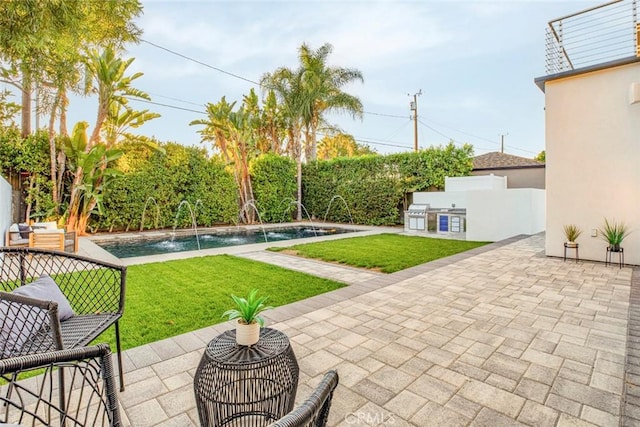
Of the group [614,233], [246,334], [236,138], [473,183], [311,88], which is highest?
[311,88]

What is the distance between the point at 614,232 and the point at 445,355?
5664 millimetres

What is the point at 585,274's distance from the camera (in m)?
5.71

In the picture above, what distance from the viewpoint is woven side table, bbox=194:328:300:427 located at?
1.79 metres

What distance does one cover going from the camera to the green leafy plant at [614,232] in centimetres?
623

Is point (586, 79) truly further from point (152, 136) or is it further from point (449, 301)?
point (152, 136)

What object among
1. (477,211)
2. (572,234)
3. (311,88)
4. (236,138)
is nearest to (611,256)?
(572,234)

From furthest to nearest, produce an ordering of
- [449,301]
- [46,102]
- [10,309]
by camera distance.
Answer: [46,102]
[449,301]
[10,309]

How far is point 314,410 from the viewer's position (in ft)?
3.29

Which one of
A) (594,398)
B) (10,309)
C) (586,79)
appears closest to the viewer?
(10,309)

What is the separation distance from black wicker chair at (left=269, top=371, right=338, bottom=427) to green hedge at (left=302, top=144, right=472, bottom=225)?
1316cm

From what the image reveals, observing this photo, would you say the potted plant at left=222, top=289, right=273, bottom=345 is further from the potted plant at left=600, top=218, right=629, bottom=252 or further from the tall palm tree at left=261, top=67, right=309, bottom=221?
the tall palm tree at left=261, top=67, right=309, bottom=221

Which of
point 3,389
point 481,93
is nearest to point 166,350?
point 3,389

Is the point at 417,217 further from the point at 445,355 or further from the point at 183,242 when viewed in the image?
the point at 445,355

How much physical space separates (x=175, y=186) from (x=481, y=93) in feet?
56.0
